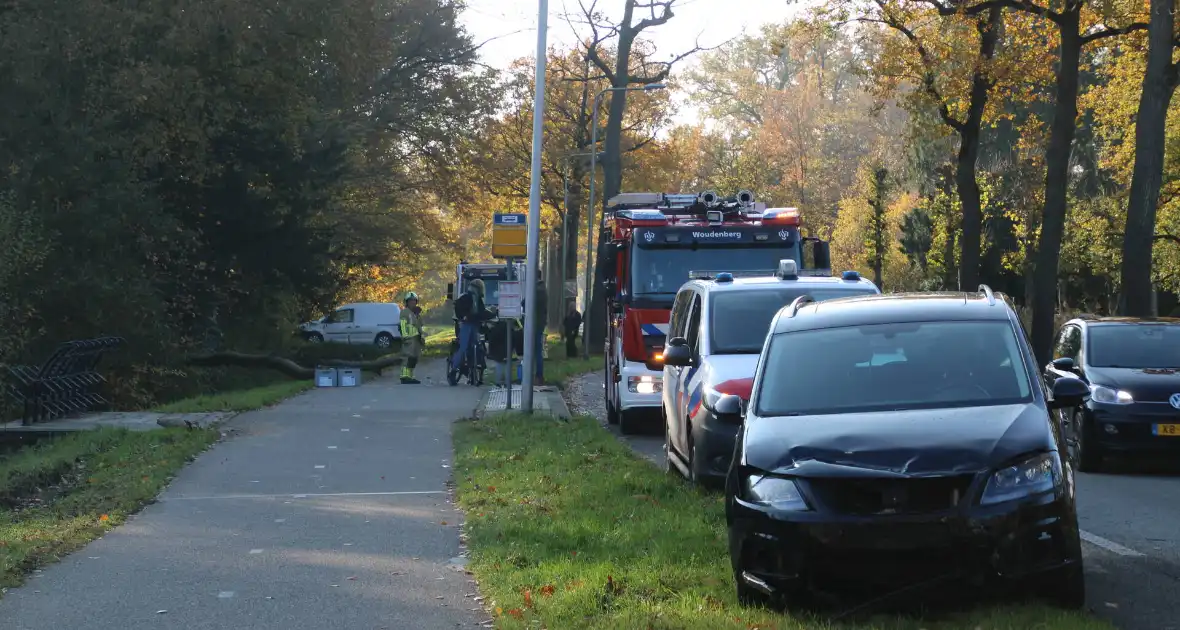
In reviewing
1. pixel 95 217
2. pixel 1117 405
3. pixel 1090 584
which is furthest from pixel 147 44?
pixel 1090 584

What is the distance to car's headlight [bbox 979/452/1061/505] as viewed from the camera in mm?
6758

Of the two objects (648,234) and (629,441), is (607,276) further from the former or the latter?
(629,441)

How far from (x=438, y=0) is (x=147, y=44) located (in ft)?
62.9

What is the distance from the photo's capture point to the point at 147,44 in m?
26.9

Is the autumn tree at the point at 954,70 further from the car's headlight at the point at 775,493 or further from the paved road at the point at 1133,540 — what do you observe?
the car's headlight at the point at 775,493

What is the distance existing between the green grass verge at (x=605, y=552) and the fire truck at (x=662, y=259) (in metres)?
3.14

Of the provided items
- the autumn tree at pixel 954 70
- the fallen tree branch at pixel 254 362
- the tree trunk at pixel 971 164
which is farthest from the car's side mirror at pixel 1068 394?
the fallen tree branch at pixel 254 362

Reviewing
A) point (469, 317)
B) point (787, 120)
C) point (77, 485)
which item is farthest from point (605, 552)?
point (787, 120)

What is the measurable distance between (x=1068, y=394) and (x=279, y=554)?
196 inches

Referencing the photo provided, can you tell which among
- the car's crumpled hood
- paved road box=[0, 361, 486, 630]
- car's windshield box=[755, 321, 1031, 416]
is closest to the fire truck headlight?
paved road box=[0, 361, 486, 630]

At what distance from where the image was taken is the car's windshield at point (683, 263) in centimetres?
1845

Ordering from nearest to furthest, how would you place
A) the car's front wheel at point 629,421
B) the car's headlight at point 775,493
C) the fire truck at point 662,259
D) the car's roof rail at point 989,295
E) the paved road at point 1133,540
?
the car's headlight at point 775,493 < the paved road at point 1133,540 < the car's roof rail at point 989,295 < the fire truck at point 662,259 < the car's front wheel at point 629,421

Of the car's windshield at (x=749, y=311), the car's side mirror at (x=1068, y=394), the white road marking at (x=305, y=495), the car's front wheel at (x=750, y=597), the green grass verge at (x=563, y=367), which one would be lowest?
the green grass verge at (x=563, y=367)

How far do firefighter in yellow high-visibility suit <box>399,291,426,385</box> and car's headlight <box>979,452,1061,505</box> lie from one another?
797 inches
